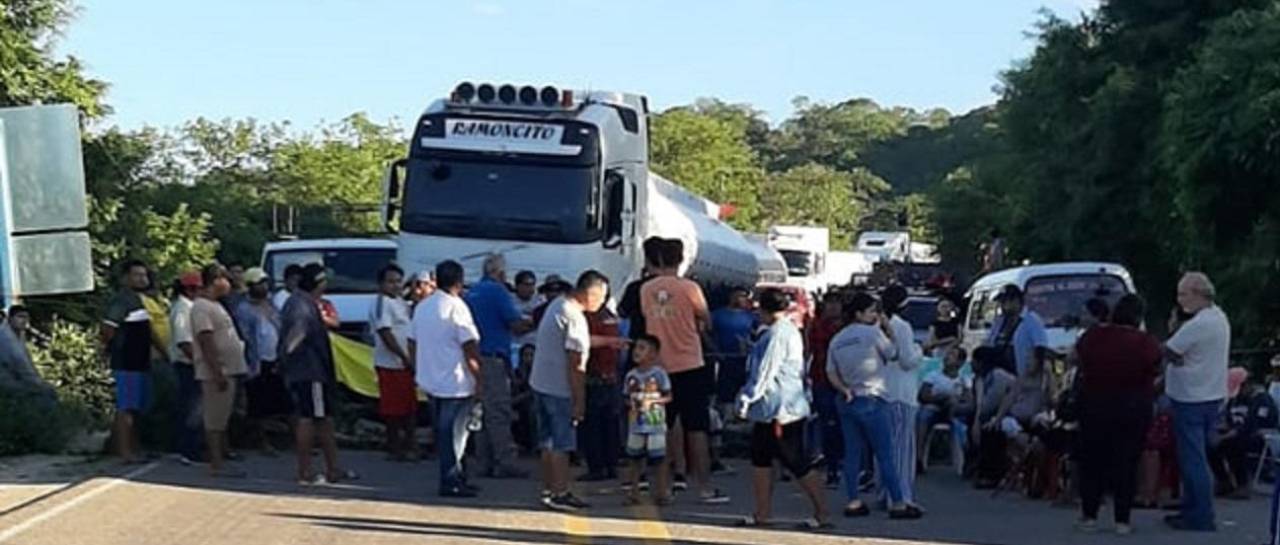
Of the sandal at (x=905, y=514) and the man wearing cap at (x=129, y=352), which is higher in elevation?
the man wearing cap at (x=129, y=352)

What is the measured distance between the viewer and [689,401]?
53.1ft

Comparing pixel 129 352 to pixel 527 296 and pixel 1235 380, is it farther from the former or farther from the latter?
pixel 1235 380

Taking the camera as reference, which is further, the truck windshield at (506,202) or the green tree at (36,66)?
the green tree at (36,66)

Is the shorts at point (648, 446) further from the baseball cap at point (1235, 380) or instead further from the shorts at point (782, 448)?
the baseball cap at point (1235, 380)

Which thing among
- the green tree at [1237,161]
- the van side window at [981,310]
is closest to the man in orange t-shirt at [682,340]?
the van side window at [981,310]

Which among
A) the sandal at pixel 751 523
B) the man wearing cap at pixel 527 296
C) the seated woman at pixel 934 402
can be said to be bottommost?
the sandal at pixel 751 523

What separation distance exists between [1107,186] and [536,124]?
69.8 feet

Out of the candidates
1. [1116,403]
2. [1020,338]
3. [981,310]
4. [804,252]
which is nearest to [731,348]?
[1020,338]

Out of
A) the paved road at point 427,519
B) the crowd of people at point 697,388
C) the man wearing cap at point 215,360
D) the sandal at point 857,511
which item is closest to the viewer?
the paved road at point 427,519

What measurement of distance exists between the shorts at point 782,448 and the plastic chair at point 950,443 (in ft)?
17.9

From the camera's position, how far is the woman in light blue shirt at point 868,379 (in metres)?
15.1

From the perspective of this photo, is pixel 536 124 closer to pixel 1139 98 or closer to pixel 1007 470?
pixel 1007 470

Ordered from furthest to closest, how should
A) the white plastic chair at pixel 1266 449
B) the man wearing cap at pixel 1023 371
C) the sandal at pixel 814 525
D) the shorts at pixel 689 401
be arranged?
the man wearing cap at pixel 1023 371, the white plastic chair at pixel 1266 449, the shorts at pixel 689 401, the sandal at pixel 814 525

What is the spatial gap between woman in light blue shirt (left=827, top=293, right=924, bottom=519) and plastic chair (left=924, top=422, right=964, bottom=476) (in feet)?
14.2
